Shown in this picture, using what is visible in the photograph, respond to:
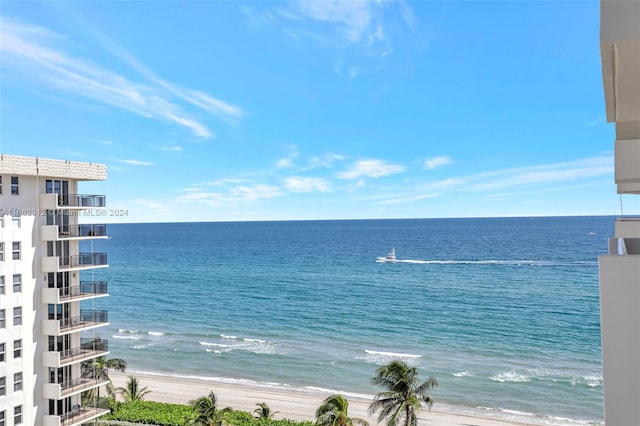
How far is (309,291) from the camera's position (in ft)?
236

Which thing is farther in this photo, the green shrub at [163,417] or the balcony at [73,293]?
the green shrub at [163,417]

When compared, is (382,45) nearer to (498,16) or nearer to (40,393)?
(498,16)

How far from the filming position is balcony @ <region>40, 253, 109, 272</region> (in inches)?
786

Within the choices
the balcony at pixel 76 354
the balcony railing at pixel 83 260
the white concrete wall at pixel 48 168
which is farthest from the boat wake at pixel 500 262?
the white concrete wall at pixel 48 168

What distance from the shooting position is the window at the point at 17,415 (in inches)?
742

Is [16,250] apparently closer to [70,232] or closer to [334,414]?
[70,232]

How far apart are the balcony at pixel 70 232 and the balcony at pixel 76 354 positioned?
4.75 meters

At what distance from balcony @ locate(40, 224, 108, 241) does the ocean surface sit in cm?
2084

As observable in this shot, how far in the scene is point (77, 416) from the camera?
2108cm

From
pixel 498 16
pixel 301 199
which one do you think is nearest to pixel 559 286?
pixel 498 16

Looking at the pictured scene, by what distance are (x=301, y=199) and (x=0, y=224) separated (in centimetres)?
14003

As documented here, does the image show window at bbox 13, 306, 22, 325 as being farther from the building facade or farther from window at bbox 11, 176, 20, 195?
the building facade

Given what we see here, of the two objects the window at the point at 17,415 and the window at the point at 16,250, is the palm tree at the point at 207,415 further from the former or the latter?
the window at the point at 16,250

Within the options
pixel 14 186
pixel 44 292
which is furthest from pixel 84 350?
pixel 14 186
